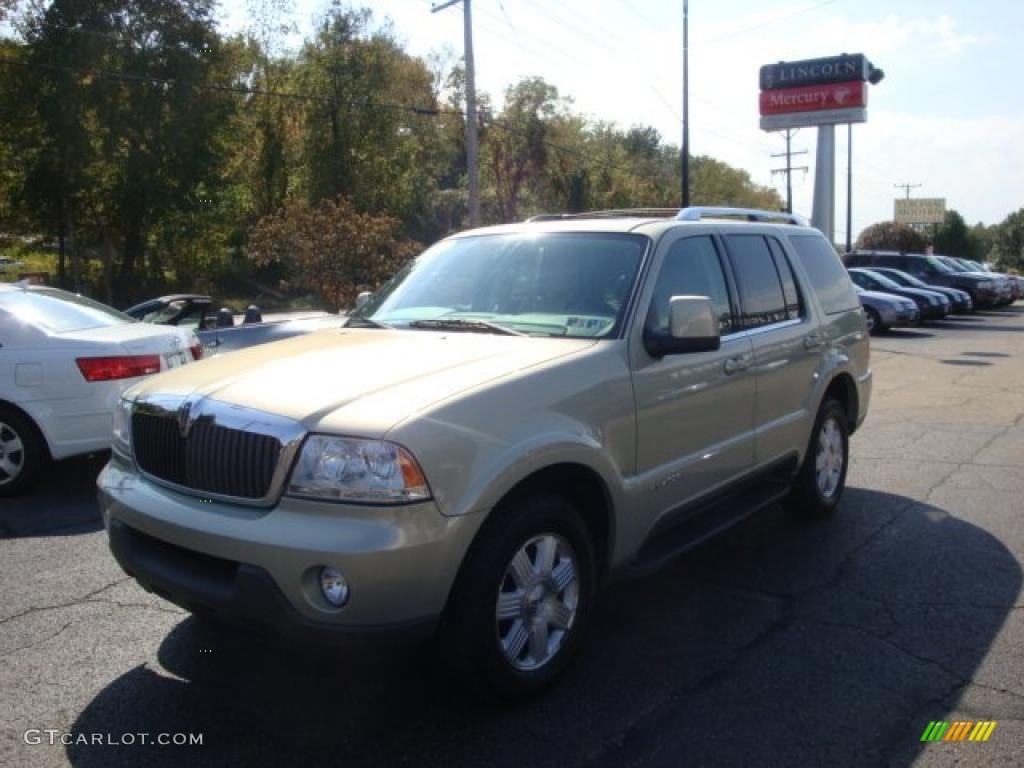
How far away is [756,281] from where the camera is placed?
4992 millimetres

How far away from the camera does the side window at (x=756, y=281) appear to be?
4828 mm

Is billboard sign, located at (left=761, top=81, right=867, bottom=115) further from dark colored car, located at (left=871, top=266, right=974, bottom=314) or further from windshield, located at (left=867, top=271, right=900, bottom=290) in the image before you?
windshield, located at (left=867, top=271, right=900, bottom=290)

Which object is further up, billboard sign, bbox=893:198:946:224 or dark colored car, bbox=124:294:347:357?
billboard sign, bbox=893:198:946:224

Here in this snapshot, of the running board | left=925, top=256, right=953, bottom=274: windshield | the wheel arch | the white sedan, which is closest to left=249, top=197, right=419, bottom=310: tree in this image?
the white sedan

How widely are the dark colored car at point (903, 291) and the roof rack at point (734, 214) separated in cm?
1944

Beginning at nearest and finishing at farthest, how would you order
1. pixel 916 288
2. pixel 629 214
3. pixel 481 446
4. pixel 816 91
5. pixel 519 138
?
pixel 481 446 → pixel 629 214 → pixel 916 288 → pixel 816 91 → pixel 519 138

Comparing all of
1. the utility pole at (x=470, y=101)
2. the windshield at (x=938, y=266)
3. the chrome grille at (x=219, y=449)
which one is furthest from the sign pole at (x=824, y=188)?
the chrome grille at (x=219, y=449)

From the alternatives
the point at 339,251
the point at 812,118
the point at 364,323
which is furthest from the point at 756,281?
the point at 812,118

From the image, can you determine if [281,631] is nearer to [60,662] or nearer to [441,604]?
[441,604]

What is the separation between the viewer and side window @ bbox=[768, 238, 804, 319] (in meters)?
5.29

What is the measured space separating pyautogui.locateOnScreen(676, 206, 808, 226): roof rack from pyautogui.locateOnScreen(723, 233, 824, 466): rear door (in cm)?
17

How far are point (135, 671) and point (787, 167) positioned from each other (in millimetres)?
77259

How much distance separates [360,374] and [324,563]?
0.81m

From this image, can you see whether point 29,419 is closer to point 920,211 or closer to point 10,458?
point 10,458
